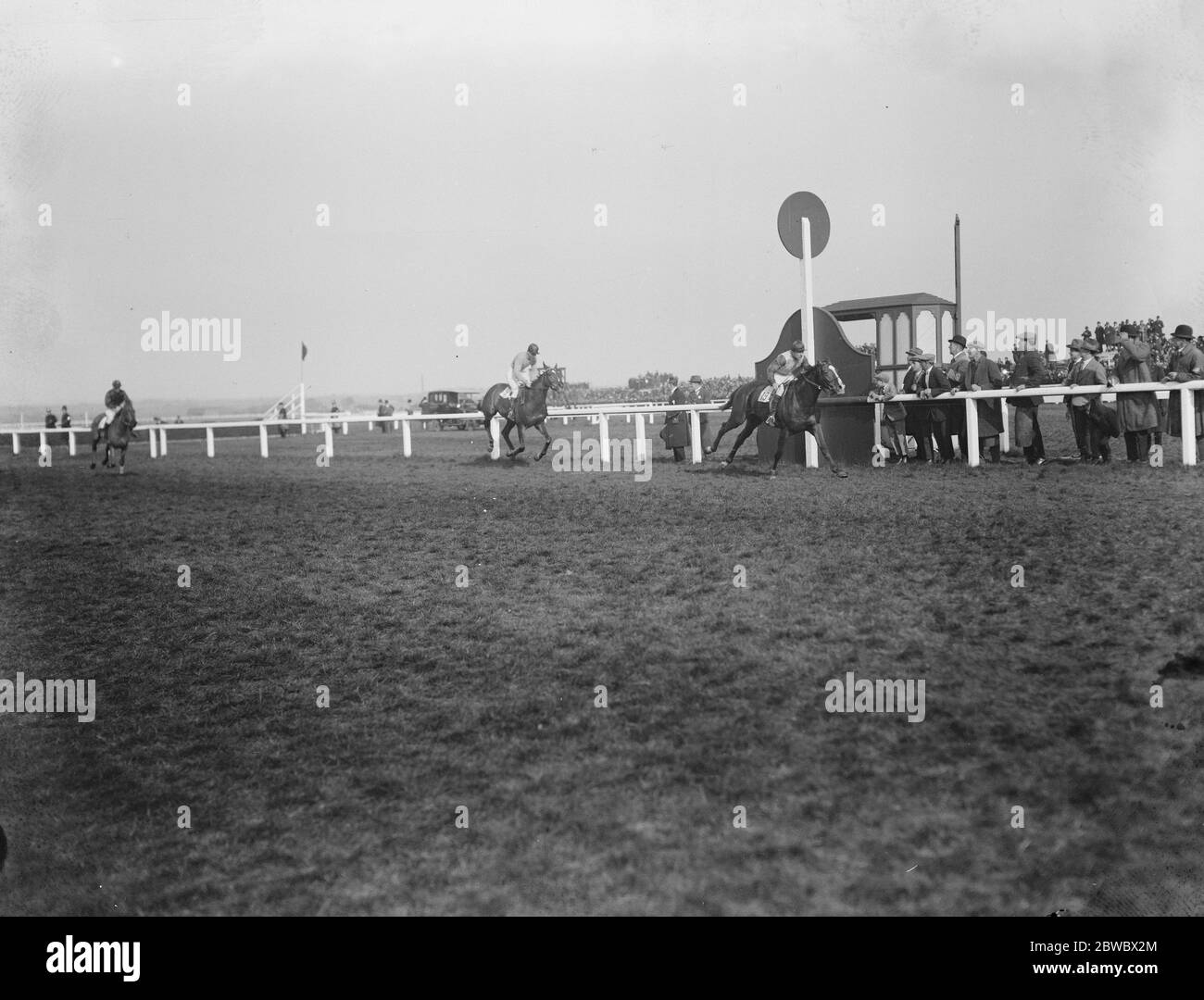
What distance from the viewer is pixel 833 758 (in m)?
4.48

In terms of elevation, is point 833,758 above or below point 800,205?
below

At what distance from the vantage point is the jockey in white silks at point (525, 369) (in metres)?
20.9

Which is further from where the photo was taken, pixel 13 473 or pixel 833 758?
pixel 13 473

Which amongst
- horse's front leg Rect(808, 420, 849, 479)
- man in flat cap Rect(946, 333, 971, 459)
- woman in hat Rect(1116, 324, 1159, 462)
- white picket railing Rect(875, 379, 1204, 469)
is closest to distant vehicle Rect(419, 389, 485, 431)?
man in flat cap Rect(946, 333, 971, 459)

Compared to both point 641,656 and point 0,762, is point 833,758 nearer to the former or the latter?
point 641,656

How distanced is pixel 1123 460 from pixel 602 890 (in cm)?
1207

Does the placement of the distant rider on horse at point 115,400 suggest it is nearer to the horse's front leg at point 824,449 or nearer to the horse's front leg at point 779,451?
the horse's front leg at point 779,451

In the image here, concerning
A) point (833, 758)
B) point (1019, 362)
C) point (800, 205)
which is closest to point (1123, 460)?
point (1019, 362)

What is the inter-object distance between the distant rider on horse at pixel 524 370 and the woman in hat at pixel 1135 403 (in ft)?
32.5

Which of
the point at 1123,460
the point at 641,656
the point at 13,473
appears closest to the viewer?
the point at 641,656

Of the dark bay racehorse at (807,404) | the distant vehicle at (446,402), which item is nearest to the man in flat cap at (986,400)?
the dark bay racehorse at (807,404)

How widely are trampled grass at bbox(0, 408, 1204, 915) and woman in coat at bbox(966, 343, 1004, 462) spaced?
443 cm

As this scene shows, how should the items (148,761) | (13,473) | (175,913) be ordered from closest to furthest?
(175,913)
(148,761)
(13,473)

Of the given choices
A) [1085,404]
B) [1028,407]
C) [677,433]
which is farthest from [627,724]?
[677,433]
